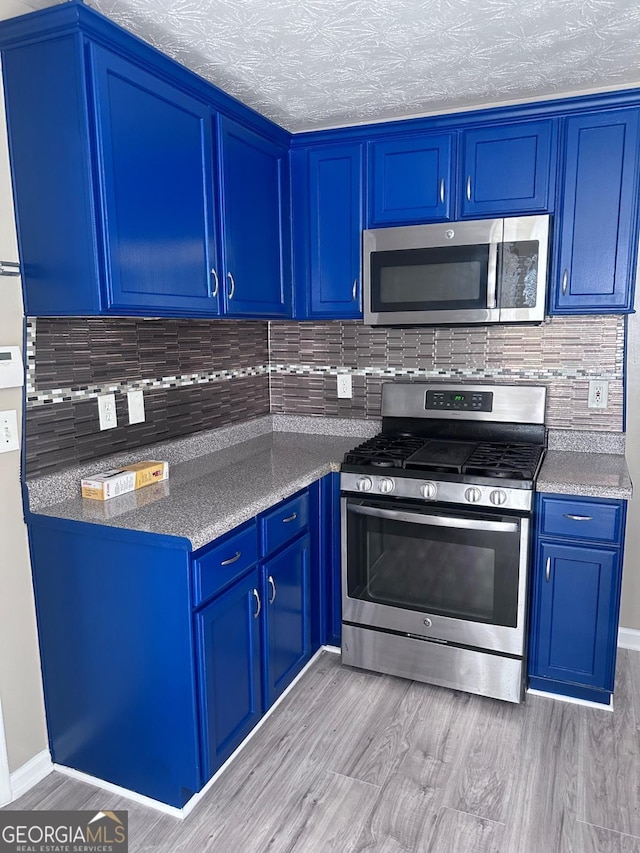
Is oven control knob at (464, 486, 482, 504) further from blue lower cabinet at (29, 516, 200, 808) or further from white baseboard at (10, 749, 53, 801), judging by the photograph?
white baseboard at (10, 749, 53, 801)

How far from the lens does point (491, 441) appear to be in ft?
9.02

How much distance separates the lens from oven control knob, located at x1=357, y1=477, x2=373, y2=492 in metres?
2.41

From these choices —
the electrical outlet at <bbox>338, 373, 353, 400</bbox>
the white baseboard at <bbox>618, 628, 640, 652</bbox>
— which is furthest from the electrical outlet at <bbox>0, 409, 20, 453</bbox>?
the white baseboard at <bbox>618, 628, 640, 652</bbox>

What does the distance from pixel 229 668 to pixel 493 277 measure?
1767mm

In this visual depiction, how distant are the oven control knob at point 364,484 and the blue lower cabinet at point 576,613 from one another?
25.8 inches

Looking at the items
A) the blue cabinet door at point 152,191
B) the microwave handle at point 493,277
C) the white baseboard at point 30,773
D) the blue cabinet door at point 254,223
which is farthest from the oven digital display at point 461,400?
the white baseboard at point 30,773

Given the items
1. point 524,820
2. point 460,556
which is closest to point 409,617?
point 460,556

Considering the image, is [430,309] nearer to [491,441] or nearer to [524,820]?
[491,441]

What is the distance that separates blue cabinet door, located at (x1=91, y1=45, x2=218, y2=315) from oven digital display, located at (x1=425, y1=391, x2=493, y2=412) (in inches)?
45.2

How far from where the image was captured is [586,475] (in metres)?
2.30

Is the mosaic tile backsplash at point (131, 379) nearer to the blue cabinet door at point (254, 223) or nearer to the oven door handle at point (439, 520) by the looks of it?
the blue cabinet door at point (254, 223)

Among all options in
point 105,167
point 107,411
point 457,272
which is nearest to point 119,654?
point 107,411

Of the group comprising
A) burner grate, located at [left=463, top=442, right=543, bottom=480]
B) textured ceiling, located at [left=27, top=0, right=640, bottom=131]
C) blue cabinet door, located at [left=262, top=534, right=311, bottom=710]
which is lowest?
blue cabinet door, located at [left=262, top=534, right=311, bottom=710]

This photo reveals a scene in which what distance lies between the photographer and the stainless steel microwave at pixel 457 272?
94.7 inches
